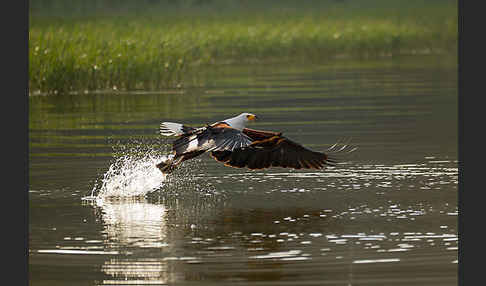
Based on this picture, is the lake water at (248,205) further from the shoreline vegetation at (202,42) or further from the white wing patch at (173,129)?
the shoreline vegetation at (202,42)

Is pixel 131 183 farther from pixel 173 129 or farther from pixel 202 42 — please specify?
pixel 202 42

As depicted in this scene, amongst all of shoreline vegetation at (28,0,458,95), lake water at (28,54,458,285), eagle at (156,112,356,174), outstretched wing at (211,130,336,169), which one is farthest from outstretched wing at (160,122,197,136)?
Answer: shoreline vegetation at (28,0,458,95)

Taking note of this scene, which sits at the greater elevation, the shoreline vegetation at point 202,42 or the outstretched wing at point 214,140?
the shoreline vegetation at point 202,42

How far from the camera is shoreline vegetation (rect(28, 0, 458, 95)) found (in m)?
27.5

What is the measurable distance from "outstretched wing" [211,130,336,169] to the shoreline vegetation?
46.6 feet

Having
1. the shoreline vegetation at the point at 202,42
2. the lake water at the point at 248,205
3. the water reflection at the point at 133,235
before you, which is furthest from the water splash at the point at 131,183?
the shoreline vegetation at the point at 202,42

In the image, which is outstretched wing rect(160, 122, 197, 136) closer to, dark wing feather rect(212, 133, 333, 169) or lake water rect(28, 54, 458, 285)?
dark wing feather rect(212, 133, 333, 169)

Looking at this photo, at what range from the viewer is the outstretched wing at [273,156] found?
12789mm

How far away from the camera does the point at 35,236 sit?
1085 centimetres

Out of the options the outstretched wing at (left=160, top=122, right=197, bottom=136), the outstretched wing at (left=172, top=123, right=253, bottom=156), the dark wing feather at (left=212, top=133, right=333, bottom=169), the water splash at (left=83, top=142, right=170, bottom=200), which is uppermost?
the outstretched wing at (left=160, top=122, right=197, bottom=136)

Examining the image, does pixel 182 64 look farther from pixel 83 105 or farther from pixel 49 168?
pixel 49 168

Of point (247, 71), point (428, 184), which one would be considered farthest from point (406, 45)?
point (428, 184)

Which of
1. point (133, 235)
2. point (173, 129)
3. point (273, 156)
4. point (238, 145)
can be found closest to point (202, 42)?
point (273, 156)

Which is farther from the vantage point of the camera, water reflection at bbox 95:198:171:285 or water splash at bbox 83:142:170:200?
water splash at bbox 83:142:170:200
